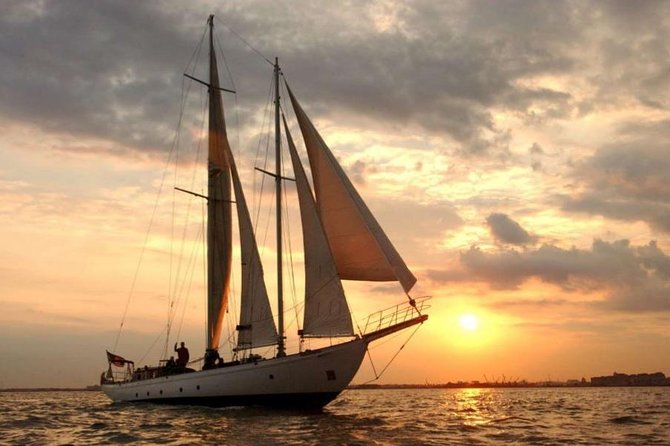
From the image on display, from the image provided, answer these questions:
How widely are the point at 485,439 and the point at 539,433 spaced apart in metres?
4.63

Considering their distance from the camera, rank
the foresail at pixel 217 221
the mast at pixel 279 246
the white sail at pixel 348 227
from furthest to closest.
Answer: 1. the foresail at pixel 217 221
2. the mast at pixel 279 246
3. the white sail at pixel 348 227

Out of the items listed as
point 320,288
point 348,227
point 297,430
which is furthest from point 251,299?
point 297,430

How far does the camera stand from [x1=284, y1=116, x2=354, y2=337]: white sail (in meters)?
35.8

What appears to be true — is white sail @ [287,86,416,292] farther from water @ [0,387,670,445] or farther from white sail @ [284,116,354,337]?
water @ [0,387,670,445]

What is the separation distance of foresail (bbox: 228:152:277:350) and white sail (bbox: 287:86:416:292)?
6.60 metres

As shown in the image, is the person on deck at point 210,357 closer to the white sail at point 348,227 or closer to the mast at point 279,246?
the mast at point 279,246

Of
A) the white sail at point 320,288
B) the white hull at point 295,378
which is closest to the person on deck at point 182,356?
the white hull at point 295,378

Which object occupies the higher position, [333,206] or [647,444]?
[333,206]

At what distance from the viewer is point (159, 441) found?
2694 cm

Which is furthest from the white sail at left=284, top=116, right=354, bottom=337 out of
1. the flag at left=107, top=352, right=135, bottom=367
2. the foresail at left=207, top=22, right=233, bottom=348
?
the flag at left=107, top=352, right=135, bottom=367

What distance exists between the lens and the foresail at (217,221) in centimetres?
4484

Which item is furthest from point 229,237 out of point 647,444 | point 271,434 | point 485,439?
point 647,444

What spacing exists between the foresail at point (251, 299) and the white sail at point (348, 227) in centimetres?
660

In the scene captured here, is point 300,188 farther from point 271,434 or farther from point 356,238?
point 271,434
